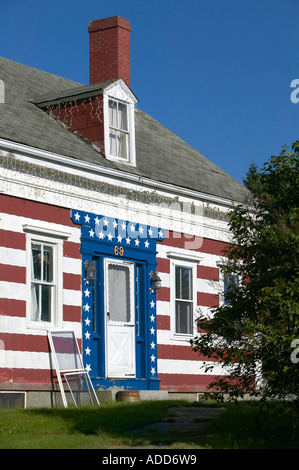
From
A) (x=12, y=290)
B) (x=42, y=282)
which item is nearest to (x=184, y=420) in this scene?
(x=12, y=290)

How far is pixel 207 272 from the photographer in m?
21.5

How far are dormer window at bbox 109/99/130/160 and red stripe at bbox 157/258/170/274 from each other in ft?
8.26

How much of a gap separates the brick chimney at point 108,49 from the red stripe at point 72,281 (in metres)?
6.72

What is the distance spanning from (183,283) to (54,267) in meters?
4.35

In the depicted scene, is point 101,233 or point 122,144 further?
point 122,144

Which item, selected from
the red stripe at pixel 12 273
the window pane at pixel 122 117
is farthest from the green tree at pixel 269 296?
the window pane at pixel 122 117

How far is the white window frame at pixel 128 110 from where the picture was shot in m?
19.5

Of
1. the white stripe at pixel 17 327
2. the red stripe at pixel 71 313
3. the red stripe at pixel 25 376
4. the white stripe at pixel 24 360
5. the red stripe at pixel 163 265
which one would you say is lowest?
the red stripe at pixel 25 376

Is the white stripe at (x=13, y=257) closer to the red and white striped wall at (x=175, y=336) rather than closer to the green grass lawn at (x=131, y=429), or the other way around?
the green grass lawn at (x=131, y=429)

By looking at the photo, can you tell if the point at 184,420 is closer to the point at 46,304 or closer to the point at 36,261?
the point at 46,304
